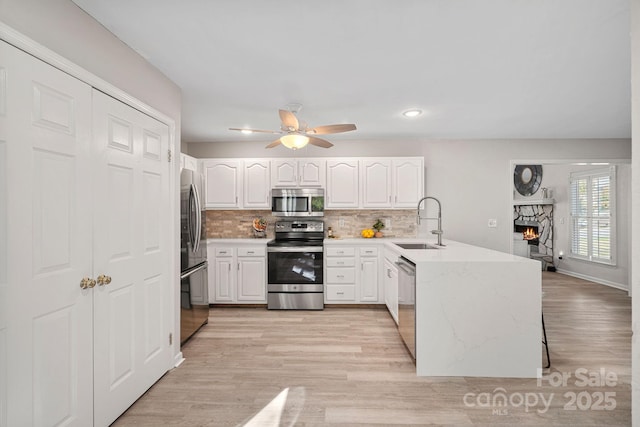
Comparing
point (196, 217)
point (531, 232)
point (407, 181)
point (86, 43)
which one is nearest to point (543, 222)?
point (531, 232)

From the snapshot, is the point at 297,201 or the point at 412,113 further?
the point at 297,201

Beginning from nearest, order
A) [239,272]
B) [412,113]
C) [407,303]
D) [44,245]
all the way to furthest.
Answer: [44,245] → [407,303] → [412,113] → [239,272]

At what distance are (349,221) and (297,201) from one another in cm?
91

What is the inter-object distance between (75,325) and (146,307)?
62 cm

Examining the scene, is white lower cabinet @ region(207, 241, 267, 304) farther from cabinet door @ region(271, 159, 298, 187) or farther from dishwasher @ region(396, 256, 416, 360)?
dishwasher @ region(396, 256, 416, 360)

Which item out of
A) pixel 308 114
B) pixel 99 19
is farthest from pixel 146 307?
pixel 308 114

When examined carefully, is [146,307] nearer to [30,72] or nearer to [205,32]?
[30,72]

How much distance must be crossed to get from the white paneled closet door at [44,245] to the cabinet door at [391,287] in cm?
278

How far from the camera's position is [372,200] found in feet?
15.0

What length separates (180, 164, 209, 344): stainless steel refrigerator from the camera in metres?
3.04

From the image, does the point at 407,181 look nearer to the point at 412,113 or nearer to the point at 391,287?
the point at 412,113

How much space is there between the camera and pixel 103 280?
1822 millimetres

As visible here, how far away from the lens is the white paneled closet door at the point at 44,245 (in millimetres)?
1312

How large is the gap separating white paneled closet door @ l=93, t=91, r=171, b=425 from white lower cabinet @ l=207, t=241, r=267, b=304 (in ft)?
5.95
